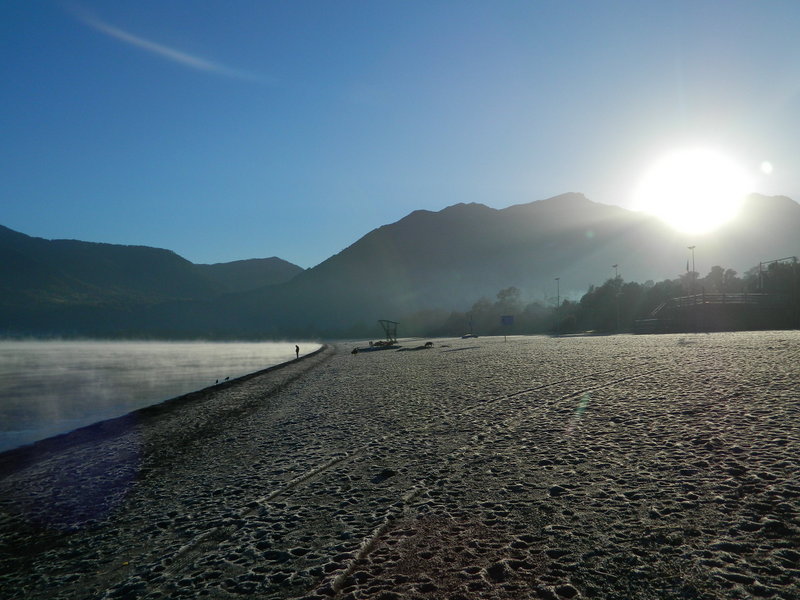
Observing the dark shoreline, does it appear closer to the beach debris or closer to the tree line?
the beach debris

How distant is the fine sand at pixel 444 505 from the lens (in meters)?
4.50

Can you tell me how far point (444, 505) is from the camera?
6328mm

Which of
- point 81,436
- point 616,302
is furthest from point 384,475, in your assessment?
point 616,302

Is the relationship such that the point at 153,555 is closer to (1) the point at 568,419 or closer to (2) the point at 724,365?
(1) the point at 568,419

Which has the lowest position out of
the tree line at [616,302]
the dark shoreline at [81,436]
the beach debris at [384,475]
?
the dark shoreline at [81,436]

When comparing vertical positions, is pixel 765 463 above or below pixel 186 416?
above

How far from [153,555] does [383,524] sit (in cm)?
261

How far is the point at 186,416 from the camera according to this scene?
59.2ft

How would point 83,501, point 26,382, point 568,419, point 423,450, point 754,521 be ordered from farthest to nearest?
1. point 26,382
2. point 568,419
3. point 423,450
4. point 83,501
5. point 754,521

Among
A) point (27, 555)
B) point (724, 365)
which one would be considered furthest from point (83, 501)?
point (724, 365)

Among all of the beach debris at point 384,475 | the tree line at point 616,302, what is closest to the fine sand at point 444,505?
the beach debris at point 384,475

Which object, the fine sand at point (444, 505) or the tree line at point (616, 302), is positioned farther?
the tree line at point (616, 302)

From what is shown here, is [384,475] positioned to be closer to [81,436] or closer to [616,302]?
[81,436]

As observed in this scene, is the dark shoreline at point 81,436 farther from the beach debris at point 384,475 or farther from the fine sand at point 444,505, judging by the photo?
the beach debris at point 384,475
